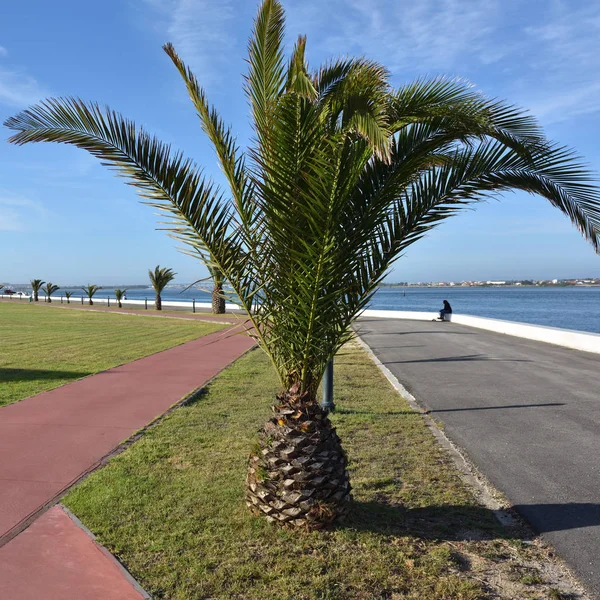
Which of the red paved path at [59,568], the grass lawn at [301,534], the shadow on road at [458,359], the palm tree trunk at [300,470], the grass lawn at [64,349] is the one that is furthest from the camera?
the shadow on road at [458,359]

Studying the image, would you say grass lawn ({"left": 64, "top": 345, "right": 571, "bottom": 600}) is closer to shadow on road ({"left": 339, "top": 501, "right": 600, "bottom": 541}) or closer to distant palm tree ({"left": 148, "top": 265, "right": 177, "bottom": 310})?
shadow on road ({"left": 339, "top": 501, "right": 600, "bottom": 541})

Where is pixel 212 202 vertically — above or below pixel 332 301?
above

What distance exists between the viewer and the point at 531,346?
18.4 metres

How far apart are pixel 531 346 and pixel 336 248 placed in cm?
1590

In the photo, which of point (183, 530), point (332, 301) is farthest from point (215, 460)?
point (332, 301)

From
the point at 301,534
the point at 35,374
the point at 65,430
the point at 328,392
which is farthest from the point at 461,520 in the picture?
the point at 35,374

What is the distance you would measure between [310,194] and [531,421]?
18.7ft

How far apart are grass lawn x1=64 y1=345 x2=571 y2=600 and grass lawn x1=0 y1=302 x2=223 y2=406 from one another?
4.61 m

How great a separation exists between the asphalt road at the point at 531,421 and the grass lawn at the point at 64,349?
627 cm

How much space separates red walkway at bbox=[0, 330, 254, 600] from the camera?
438 cm

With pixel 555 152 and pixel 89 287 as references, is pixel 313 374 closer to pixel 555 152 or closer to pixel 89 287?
pixel 555 152

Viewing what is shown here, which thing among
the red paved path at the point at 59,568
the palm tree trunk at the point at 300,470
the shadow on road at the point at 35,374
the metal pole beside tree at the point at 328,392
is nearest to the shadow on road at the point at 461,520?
the palm tree trunk at the point at 300,470

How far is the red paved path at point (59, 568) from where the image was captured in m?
3.39

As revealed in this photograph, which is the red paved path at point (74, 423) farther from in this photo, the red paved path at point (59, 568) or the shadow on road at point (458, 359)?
the shadow on road at point (458, 359)
